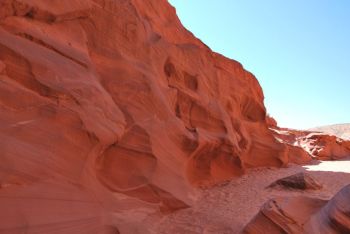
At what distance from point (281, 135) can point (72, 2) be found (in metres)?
22.1

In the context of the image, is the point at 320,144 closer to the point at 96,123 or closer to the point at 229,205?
the point at 229,205

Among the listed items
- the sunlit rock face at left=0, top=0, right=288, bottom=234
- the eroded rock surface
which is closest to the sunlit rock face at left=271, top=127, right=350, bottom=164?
the eroded rock surface

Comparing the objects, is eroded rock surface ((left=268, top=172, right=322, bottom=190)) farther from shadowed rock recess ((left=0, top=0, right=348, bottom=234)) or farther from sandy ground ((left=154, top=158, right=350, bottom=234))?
shadowed rock recess ((left=0, top=0, right=348, bottom=234))

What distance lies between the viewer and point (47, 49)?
583cm

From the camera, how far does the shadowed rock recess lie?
430 centimetres

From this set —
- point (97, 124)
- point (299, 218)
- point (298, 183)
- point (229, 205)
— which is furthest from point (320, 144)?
point (97, 124)

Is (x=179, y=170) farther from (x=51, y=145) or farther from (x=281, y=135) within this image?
(x=281, y=135)

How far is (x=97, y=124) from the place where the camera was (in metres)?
5.55

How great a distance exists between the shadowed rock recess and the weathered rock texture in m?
2.04

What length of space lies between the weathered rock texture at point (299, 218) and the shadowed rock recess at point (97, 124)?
80.4 inches

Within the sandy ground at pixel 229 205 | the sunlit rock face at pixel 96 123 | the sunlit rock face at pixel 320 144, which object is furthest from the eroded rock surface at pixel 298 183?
the sunlit rock face at pixel 320 144

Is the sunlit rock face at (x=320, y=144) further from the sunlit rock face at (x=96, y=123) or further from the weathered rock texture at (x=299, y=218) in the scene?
the weathered rock texture at (x=299, y=218)

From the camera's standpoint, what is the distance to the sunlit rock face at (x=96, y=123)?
14.1ft

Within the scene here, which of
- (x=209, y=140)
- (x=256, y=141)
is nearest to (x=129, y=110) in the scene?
(x=209, y=140)
